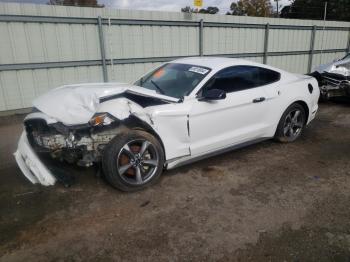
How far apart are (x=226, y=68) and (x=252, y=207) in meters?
1.96

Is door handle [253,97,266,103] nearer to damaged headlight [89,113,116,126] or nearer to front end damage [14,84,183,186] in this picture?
front end damage [14,84,183,186]

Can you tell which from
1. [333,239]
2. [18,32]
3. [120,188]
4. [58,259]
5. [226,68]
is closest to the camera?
[58,259]

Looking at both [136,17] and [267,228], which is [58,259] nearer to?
[267,228]

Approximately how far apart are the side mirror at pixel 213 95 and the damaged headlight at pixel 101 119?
117 centimetres

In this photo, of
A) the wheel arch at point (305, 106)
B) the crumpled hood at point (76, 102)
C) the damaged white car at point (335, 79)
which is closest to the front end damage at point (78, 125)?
the crumpled hood at point (76, 102)

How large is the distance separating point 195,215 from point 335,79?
22.0 ft

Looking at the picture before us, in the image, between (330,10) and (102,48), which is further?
(330,10)

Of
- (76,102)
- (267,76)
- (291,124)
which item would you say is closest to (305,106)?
(291,124)

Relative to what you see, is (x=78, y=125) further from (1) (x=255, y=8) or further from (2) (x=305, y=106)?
(1) (x=255, y=8)

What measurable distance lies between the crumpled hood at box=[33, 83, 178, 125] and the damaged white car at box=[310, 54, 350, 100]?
19.8 feet

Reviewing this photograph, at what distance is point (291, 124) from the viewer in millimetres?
5012

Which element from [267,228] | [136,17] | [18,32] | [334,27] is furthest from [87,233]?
[334,27]

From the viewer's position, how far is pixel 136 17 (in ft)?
26.7

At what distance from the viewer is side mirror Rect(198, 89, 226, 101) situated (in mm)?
3672
